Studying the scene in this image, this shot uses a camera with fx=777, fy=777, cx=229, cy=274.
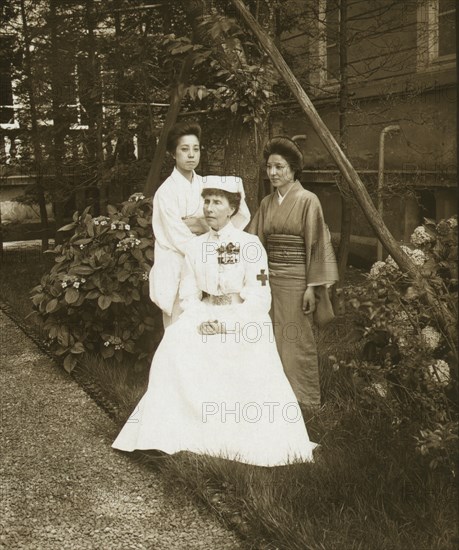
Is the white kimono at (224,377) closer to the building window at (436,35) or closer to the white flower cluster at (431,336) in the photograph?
the white flower cluster at (431,336)

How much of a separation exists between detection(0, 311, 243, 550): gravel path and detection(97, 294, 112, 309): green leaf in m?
0.66

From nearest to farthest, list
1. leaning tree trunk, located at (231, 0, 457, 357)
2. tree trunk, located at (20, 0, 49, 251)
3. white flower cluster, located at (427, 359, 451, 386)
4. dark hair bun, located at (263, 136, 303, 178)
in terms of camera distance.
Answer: white flower cluster, located at (427, 359, 451, 386), leaning tree trunk, located at (231, 0, 457, 357), dark hair bun, located at (263, 136, 303, 178), tree trunk, located at (20, 0, 49, 251)

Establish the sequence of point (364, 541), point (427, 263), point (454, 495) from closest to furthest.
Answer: point (364, 541) → point (454, 495) → point (427, 263)

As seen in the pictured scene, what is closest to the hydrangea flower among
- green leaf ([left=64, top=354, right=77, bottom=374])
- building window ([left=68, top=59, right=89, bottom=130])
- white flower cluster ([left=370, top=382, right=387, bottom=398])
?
green leaf ([left=64, top=354, right=77, bottom=374])

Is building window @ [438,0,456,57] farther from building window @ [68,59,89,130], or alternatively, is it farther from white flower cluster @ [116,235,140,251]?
white flower cluster @ [116,235,140,251]

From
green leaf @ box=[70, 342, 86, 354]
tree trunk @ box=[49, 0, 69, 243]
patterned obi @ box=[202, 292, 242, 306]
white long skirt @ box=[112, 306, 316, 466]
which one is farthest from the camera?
tree trunk @ box=[49, 0, 69, 243]

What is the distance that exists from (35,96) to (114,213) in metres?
4.60

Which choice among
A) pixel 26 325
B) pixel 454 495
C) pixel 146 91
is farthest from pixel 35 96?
pixel 454 495

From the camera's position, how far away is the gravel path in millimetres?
3439

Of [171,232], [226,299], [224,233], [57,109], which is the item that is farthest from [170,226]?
[57,109]

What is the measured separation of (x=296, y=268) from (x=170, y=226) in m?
0.82

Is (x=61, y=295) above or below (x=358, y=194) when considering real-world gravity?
below

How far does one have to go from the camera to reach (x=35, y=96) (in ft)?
32.9

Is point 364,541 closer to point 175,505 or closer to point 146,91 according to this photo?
point 175,505
